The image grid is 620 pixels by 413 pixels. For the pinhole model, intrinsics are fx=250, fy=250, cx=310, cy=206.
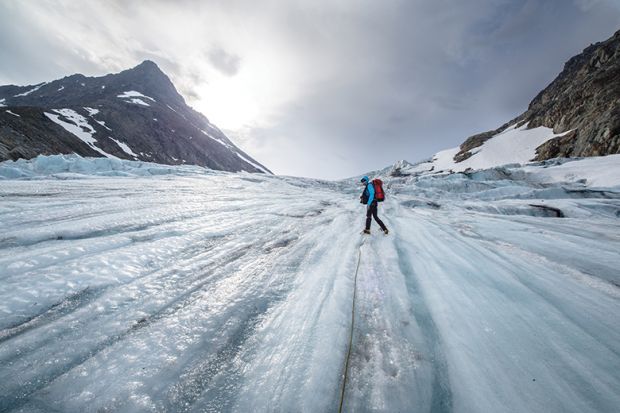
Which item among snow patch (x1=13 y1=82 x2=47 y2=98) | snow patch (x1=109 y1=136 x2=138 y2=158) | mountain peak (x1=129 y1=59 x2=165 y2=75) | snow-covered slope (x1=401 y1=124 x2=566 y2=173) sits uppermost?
mountain peak (x1=129 y1=59 x2=165 y2=75)

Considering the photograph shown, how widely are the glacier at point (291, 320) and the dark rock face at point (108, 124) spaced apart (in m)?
48.9

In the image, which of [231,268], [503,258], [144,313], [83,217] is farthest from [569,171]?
[83,217]

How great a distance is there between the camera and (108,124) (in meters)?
74.9

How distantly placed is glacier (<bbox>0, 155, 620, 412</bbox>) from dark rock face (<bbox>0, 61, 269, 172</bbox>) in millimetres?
48908

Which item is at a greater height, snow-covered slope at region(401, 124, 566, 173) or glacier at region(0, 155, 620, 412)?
snow-covered slope at region(401, 124, 566, 173)

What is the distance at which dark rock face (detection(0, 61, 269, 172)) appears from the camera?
4550cm

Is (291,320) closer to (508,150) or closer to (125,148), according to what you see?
(508,150)

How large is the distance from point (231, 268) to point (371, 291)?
2201mm

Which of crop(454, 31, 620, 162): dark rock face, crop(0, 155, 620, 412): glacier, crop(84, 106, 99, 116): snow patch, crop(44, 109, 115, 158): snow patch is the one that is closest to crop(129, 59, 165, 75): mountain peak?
crop(84, 106, 99, 116): snow patch

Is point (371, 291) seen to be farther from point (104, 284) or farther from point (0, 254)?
point (0, 254)

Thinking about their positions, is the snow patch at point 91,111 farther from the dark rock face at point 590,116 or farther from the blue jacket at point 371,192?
the dark rock face at point 590,116

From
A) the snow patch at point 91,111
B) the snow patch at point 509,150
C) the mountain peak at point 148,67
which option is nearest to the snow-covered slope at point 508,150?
the snow patch at point 509,150

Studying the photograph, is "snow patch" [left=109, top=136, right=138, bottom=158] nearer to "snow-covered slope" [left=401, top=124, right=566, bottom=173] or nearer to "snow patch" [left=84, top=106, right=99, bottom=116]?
"snow patch" [left=84, top=106, right=99, bottom=116]

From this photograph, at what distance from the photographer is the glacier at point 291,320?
193cm
